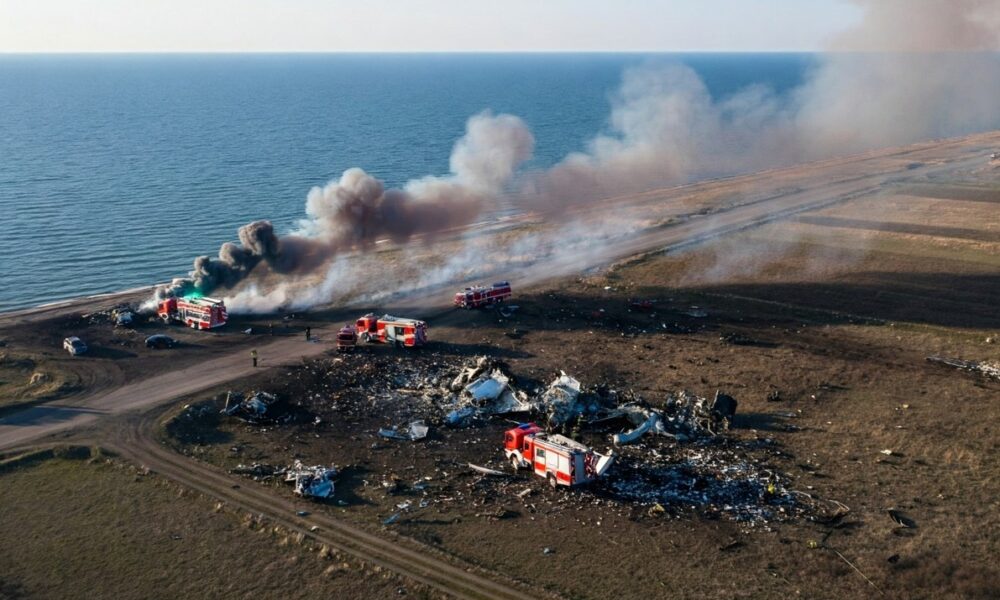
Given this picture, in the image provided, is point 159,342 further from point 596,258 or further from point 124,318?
point 596,258

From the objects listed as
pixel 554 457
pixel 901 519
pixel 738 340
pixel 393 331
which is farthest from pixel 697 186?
pixel 901 519

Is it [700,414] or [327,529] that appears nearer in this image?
[327,529]

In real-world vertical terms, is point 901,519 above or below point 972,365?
below

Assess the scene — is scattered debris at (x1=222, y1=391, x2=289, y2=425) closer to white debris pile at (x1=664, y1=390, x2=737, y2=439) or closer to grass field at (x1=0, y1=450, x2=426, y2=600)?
grass field at (x1=0, y1=450, x2=426, y2=600)

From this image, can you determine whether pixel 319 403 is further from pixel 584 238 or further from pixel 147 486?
pixel 584 238

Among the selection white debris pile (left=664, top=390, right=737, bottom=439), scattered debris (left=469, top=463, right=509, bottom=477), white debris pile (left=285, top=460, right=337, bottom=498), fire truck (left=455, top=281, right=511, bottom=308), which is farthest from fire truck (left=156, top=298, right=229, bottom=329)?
white debris pile (left=664, top=390, right=737, bottom=439)
